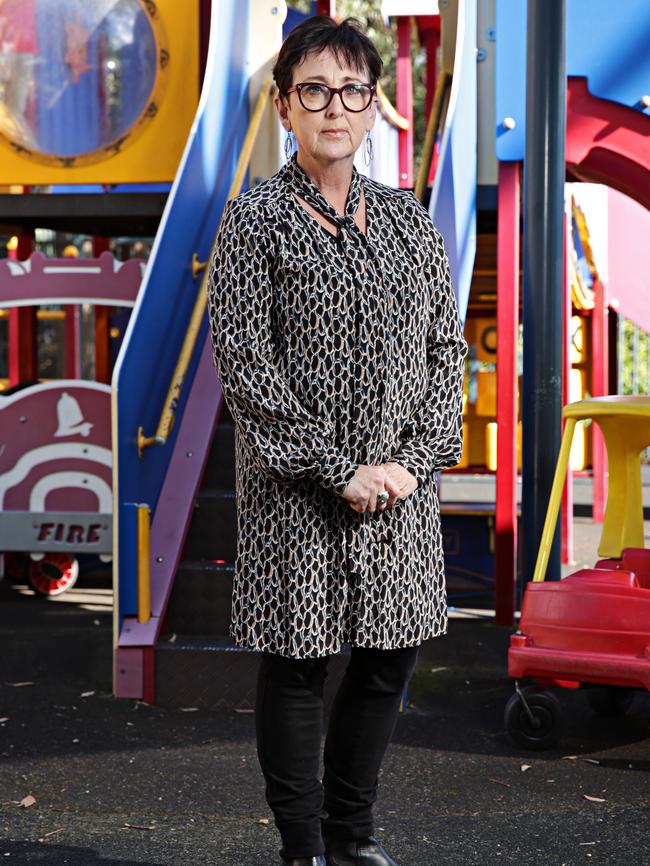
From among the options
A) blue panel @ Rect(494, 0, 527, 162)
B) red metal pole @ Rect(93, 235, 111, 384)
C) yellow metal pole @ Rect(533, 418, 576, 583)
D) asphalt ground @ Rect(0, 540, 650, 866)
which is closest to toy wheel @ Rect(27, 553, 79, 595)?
red metal pole @ Rect(93, 235, 111, 384)

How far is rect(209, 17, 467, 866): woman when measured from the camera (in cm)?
241

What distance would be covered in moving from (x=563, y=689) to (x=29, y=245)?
185 inches

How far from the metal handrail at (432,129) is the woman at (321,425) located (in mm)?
3537

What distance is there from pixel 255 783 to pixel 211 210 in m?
2.87

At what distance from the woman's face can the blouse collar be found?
5 cm

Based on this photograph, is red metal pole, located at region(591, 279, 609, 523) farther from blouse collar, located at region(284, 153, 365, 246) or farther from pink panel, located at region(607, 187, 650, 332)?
blouse collar, located at region(284, 153, 365, 246)

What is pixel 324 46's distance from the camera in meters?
2.45

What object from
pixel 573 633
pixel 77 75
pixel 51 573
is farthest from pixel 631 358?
pixel 573 633

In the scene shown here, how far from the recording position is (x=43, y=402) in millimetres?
6320

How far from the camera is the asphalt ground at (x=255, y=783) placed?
299cm

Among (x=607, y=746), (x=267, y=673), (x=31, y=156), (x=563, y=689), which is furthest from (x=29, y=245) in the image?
(x=267, y=673)

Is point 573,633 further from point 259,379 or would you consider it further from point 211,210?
point 211,210

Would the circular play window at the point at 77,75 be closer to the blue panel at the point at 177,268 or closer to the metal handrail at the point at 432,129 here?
the blue panel at the point at 177,268

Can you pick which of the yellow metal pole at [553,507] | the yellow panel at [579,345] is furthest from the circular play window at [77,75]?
the yellow panel at [579,345]
